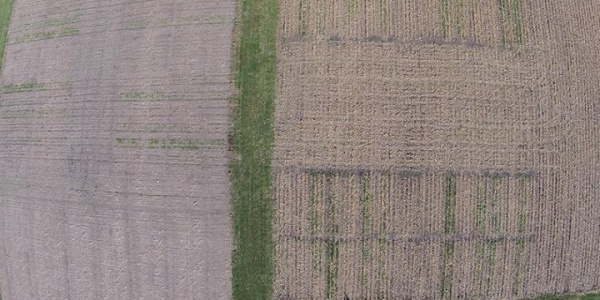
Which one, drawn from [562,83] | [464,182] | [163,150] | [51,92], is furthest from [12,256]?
[562,83]

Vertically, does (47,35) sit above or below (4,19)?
below

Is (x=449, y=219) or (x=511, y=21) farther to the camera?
(x=511, y=21)

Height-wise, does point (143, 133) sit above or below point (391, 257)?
above

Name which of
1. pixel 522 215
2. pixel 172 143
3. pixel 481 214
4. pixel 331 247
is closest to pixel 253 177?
pixel 172 143

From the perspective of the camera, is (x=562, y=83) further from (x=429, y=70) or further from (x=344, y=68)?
(x=344, y=68)

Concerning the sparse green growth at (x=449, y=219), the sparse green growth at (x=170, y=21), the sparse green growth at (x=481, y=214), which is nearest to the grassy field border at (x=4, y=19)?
the sparse green growth at (x=170, y=21)

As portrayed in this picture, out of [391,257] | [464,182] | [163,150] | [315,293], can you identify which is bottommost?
[315,293]

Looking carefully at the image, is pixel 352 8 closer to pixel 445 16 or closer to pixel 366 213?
pixel 445 16
